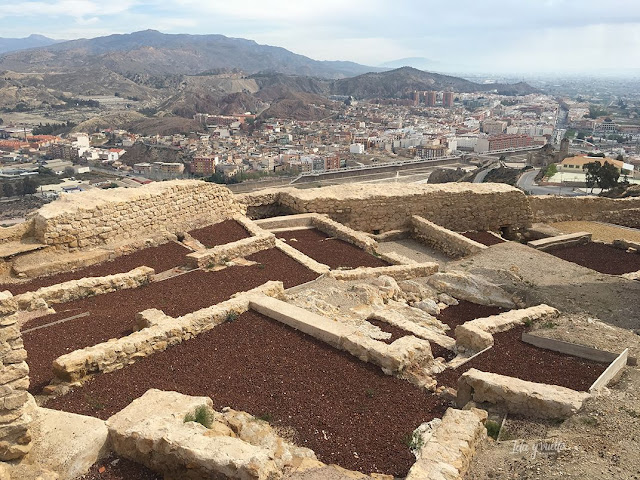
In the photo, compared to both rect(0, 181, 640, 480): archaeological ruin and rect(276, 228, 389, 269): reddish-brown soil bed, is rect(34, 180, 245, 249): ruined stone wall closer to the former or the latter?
rect(0, 181, 640, 480): archaeological ruin

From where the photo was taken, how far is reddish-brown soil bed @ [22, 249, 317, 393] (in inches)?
317

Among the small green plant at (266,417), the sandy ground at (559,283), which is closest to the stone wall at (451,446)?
the small green plant at (266,417)

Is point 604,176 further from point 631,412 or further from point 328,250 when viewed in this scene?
point 631,412

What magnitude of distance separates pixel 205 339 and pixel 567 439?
5437mm

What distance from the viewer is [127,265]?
12492mm

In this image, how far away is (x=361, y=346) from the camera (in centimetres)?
802

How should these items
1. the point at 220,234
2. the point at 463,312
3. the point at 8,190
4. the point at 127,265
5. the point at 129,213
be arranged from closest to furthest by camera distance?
1. the point at 463,312
2. the point at 127,265
3. the point at 129,213
4. the point at 220,234
5. the point at 8,190

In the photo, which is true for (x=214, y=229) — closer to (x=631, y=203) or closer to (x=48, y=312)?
(x=48, y=312)

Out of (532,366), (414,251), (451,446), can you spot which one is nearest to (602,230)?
(414,251)

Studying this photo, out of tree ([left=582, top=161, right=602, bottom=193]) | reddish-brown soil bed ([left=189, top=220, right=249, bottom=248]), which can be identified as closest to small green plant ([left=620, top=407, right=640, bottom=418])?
reddish-brown soil bed ([left=189, top=220, right=249, bottom=248])

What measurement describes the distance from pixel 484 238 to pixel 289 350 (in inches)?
488

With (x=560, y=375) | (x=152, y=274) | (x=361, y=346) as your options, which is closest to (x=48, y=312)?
(x=152, y=274)

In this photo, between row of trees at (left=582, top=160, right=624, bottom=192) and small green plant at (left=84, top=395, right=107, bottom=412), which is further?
row of trees at (left=582, top=160, right=624, bottom=192)

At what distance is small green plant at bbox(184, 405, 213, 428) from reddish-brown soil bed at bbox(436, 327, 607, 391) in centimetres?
362
